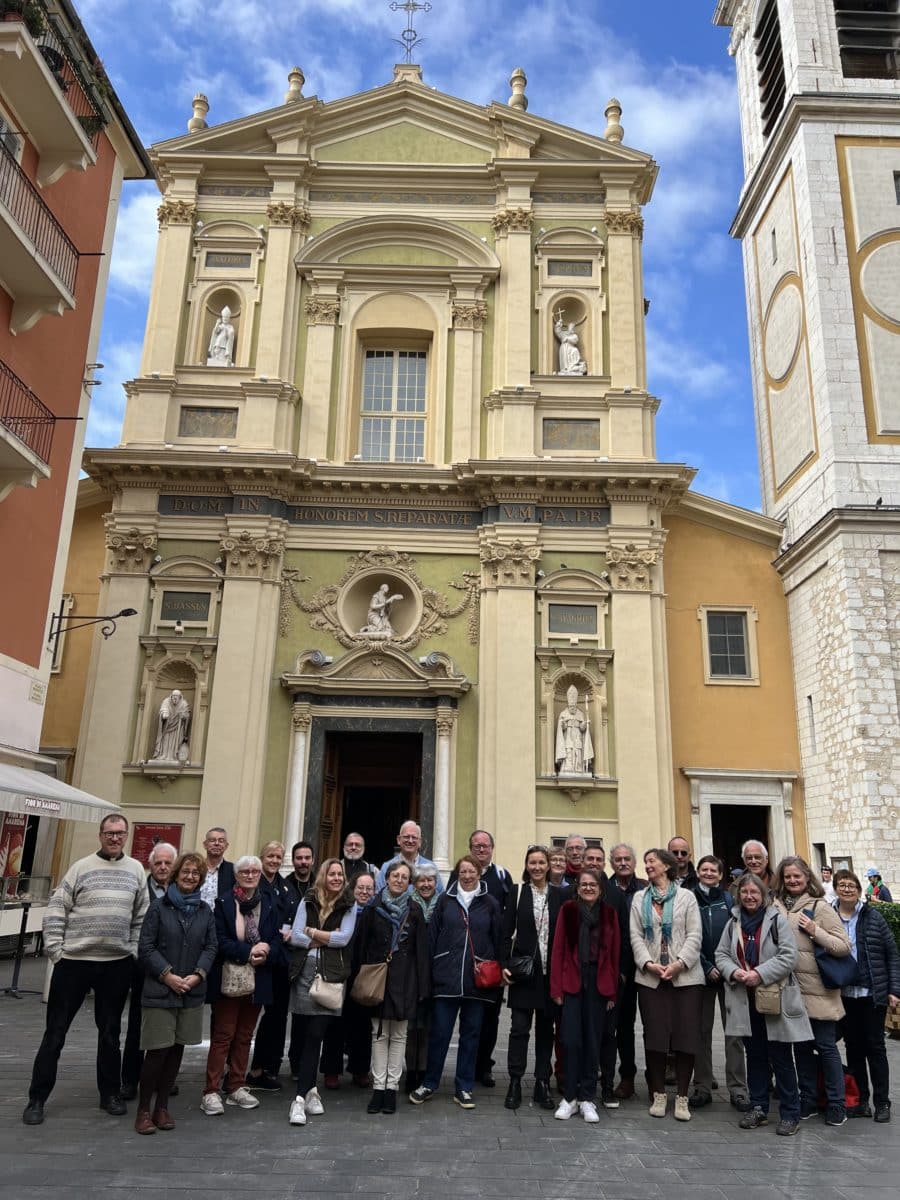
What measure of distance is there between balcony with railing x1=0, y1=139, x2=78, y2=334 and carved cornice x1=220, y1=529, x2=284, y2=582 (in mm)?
5718

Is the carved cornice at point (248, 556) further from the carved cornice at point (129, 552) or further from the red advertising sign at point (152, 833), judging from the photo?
the red advertising sign at point (152, 833)

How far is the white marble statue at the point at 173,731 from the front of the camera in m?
16.4

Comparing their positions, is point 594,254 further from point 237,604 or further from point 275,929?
point 275,929

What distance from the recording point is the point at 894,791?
48.2ft

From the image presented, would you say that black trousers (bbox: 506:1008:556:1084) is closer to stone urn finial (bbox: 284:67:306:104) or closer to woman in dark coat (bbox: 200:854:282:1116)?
woman in dark coat (bbox: 200:854:282:1116)

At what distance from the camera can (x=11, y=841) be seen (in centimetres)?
1207

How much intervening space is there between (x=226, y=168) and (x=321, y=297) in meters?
3.68

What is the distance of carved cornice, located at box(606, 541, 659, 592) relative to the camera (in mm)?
17297

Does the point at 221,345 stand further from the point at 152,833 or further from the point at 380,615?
the point at 152,833

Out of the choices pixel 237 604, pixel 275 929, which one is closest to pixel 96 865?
pixel 275 929

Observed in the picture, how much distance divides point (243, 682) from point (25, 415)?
246 inches

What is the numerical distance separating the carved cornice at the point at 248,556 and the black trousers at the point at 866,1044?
12560 mm

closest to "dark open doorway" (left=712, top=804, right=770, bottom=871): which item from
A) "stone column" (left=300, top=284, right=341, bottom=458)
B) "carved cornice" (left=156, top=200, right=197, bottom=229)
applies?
"stone column" (left=300, top=284, right=341, bottom=458)

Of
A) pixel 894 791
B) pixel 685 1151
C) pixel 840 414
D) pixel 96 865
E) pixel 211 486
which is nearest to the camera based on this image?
pixel 685 1151
